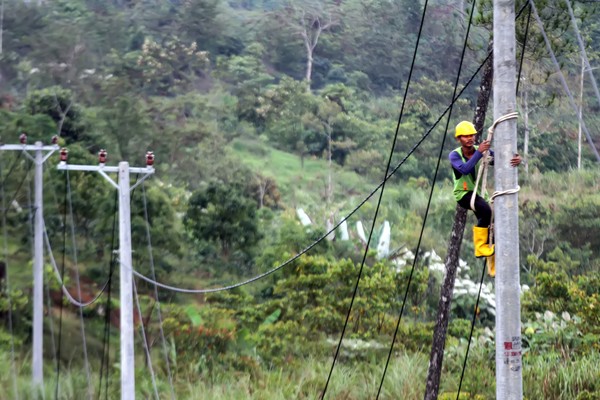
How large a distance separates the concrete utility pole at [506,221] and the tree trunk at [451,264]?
15.0ft

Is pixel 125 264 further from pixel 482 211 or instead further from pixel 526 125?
pixel 526 125

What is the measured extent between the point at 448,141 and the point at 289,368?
14521 millimetres

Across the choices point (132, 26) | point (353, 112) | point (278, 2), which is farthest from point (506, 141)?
point (278, 2)

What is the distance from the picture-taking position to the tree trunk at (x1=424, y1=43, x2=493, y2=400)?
9828mm

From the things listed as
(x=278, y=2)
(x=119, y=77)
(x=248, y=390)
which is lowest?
(x=248, y=390)

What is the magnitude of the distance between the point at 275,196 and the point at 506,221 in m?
24.3

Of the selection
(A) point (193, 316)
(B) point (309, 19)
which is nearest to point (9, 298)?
(A) point (193, 316)

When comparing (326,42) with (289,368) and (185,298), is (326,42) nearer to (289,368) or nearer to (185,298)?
(185,298)

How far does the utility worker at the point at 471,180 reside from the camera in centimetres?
523

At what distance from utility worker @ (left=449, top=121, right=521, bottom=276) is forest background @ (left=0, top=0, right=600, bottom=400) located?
6296mm

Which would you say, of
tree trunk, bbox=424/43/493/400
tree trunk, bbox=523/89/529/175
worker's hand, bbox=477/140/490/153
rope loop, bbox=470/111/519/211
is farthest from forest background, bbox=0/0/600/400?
worker's hand, bbox=477/140/490/153

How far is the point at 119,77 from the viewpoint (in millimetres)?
33812

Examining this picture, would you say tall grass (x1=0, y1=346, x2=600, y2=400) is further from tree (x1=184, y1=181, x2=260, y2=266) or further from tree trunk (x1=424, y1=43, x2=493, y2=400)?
tree (x1=184, y1=181, x2=260, y2=266)

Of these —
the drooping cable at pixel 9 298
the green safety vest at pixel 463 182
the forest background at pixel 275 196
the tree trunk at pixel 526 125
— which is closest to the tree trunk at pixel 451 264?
the forest background at pixel 275 196
